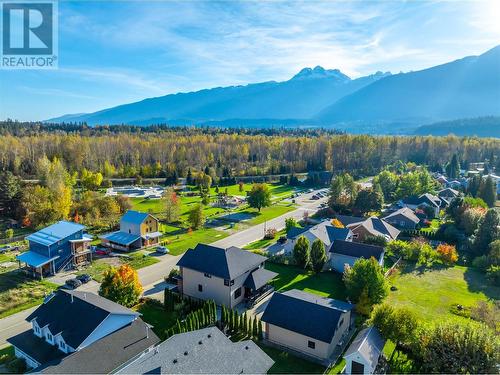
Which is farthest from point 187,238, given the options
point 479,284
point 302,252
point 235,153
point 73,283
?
point 235,153

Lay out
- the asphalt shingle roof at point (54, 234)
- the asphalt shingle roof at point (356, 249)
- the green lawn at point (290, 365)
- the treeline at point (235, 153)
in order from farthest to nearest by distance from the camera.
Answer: the treeline at point (235, 153), the asphalt shingle roof at point (356, 249), the asphalt shingle roof at point (54, 234), the green lawn at point (290, 365)

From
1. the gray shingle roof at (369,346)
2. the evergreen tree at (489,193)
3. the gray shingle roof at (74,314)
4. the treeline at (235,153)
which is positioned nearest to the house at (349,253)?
the gray shingle roof at (369,346)

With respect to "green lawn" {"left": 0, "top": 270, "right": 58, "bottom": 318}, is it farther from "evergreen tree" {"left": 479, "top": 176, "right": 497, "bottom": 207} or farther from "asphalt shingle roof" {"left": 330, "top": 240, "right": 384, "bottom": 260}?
"evergreen tree" {"left": 479, "top": 176, "right": 497, "bottom": 207}

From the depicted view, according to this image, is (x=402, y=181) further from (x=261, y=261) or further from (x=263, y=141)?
(x=263, y=141)

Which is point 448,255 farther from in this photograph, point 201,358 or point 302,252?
point 201,358

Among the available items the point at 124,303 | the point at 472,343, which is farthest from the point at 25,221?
the point at 472,343

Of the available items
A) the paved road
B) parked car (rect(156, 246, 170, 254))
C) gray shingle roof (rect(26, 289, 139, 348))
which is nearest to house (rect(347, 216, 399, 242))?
the paved road

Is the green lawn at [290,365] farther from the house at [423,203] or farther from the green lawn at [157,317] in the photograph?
the house at [423,203]
